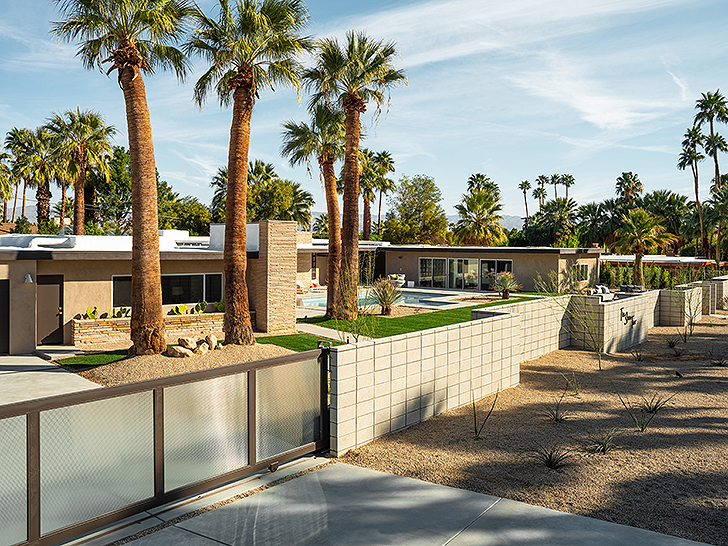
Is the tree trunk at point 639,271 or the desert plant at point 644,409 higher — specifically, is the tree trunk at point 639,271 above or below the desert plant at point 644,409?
above

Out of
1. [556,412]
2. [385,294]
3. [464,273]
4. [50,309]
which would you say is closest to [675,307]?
[385,294]

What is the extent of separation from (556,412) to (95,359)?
12.1 metres

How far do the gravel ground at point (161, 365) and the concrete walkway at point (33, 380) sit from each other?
406 millimetres

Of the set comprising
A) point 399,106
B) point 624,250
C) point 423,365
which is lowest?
point 423,365

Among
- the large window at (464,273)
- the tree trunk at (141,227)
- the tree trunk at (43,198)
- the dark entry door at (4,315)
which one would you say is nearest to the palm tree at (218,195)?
the tree trunk at (43,198)

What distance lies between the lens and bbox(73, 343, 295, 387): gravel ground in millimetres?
12141

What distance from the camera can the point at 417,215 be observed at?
2391 inches

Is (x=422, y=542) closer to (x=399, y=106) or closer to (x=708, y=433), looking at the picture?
(x=708, y=433)

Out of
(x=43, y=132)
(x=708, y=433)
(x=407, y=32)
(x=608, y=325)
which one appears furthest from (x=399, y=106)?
(x=43, y=132)

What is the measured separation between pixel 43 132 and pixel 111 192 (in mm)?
17990

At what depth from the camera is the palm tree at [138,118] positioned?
43.6ft

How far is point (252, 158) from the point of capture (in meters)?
52.9

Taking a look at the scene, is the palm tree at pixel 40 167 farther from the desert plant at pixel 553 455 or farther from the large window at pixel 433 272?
the desert plant at pixel 553 455

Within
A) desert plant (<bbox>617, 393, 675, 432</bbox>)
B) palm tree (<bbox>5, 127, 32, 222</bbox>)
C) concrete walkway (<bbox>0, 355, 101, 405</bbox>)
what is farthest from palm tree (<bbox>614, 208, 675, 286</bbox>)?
palm tree (<bbox>5, 127, 32, 222</bbox>)
